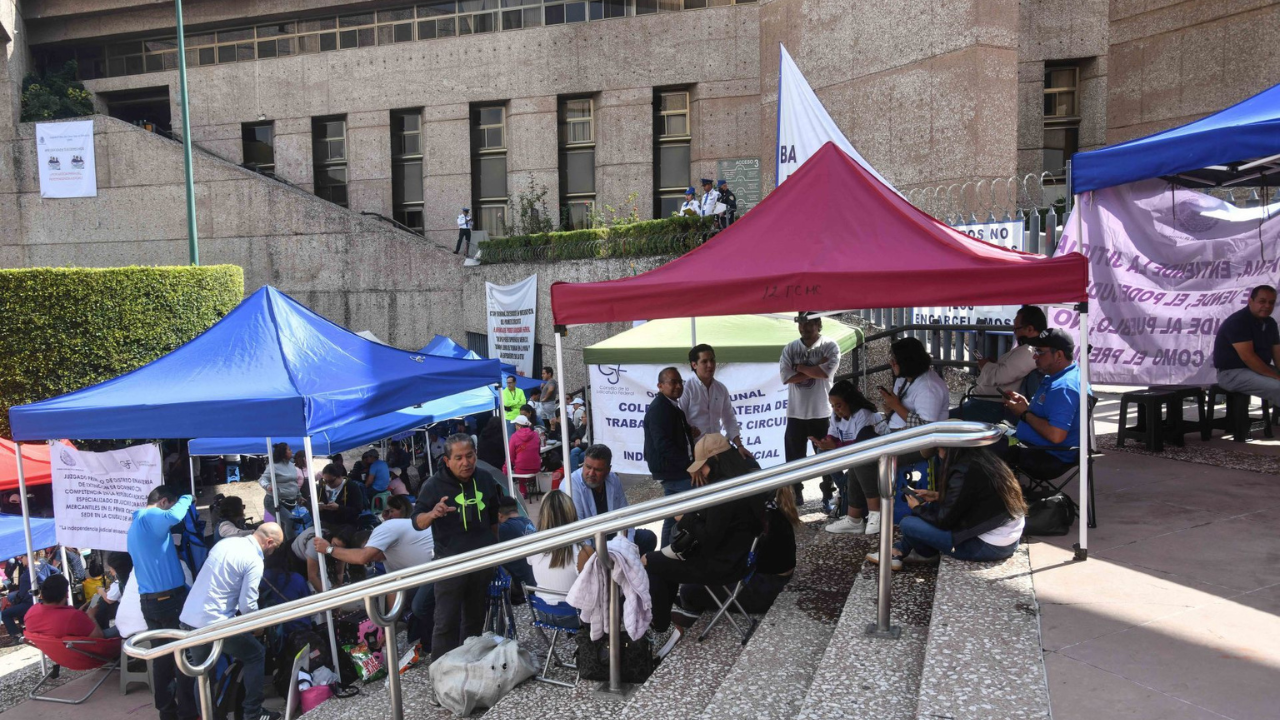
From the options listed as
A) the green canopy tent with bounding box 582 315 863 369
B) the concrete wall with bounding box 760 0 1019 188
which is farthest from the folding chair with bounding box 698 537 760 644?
the concrete wall with bounding box 760 0 1019 188

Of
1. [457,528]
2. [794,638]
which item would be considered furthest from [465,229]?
[794,638]

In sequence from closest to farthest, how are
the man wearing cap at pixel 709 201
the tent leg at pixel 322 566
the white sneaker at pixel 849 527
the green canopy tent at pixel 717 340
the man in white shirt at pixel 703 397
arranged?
the white sneaker at pixel 849 527
the tent leg at pixel 322 566
the man in white shirt at pixel 703 397
the green canopy tent at pixel 717 340
the man wearing cap at pixel 709 201

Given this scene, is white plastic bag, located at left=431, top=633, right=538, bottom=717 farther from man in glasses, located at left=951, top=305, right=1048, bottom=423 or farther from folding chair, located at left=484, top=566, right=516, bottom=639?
man in glasses, located at left=951, top=305, right=1048, bottom=423

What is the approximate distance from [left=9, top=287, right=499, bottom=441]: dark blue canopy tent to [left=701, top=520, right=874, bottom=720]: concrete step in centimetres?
391

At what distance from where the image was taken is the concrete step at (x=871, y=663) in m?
3.69

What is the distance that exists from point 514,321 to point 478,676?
16640 millimetres

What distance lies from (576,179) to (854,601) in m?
23.1

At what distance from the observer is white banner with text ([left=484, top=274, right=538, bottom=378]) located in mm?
20875

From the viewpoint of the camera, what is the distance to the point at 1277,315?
766 cm

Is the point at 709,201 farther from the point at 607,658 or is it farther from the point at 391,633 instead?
the point at 391,633

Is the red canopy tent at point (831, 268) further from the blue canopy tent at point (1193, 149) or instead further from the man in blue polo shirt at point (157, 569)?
the man in blue polo shirt at point (157, 569)

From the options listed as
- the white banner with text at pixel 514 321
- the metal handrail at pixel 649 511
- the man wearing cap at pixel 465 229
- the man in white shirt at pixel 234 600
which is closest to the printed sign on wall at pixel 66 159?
the man wearing cap at pixel 465 229

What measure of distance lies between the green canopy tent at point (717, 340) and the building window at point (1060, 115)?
1483 centimetres

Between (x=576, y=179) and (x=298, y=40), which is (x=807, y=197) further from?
Answer: (x=298, y=40)
